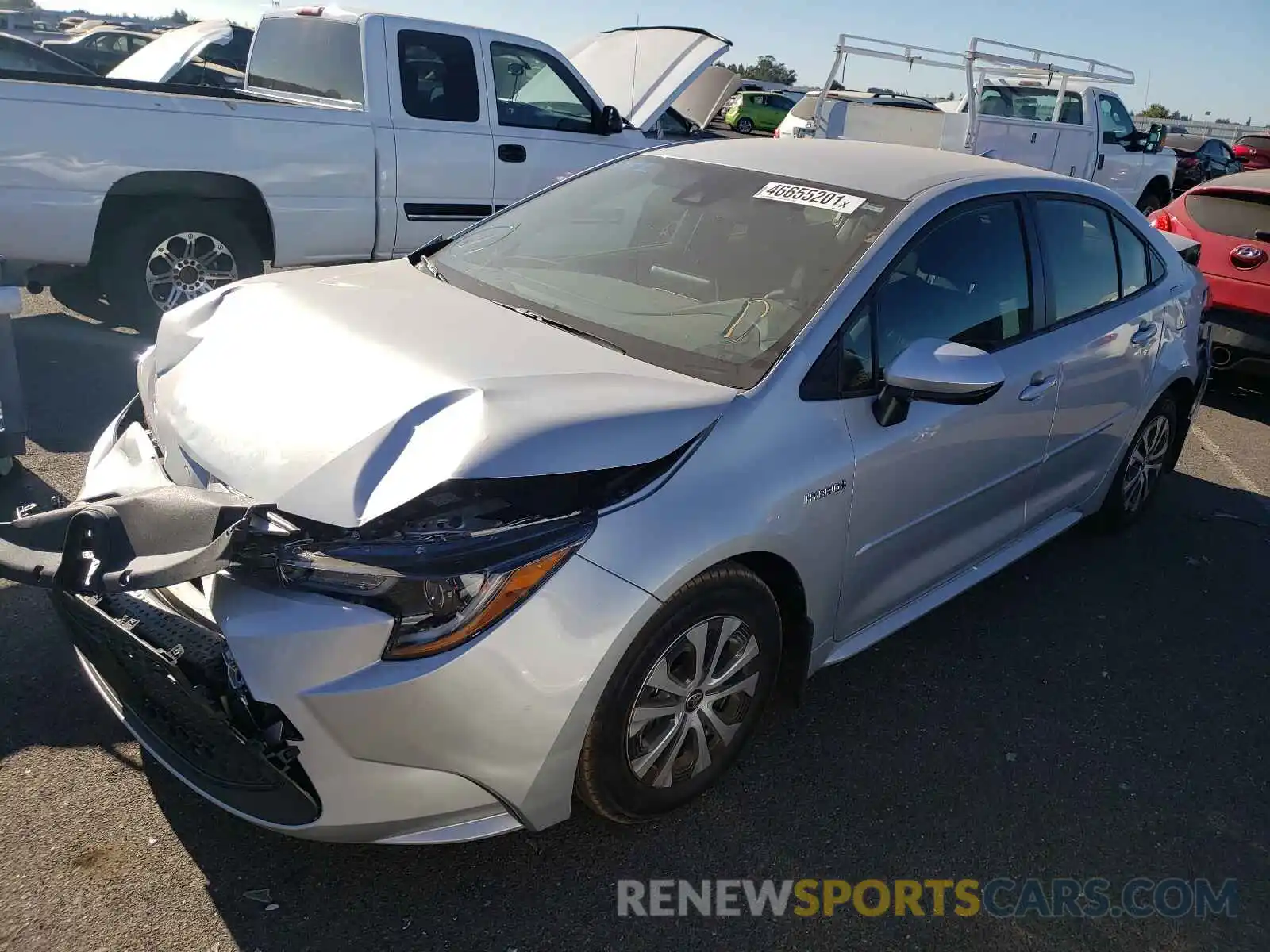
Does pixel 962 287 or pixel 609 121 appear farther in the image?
pixel 609 121

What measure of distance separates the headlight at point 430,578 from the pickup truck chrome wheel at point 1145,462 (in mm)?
3588

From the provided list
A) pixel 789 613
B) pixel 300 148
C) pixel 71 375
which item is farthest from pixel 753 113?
pixel 789 613

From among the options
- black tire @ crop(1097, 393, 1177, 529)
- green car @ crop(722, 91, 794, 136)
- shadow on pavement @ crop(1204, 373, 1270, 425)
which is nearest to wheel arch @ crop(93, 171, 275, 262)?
black tire @ crop(1097, 393, 1177, 529)

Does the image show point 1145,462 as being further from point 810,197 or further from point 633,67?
point 633,67

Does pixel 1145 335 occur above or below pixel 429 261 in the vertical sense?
below

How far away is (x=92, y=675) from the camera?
8.71ft

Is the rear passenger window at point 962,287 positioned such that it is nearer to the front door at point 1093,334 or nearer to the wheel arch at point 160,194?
the front door at point 1093,334

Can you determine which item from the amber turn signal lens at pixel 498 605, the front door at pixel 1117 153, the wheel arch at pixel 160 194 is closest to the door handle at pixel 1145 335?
the amber turn signal lens at pixel 498 605

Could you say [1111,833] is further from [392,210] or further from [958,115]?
[958,115]

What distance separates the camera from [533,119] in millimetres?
7547

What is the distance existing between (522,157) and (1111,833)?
607 cm

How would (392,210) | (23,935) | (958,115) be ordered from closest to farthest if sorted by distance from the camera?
(23,935) < (392,210) < (958,115)

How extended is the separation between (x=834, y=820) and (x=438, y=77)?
591 cm

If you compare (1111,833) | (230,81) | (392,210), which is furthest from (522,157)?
(1111,833)
